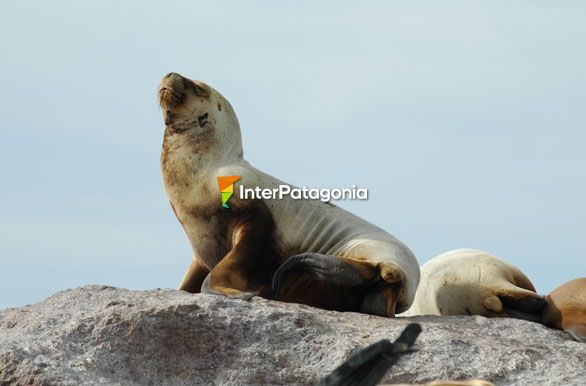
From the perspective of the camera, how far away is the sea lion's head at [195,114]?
812 centimetres

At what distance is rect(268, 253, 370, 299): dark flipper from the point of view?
24.5 feet

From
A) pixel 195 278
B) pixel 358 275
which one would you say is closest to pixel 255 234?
pixel 358 275

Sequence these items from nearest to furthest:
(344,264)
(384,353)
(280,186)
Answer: (384,353) < (344,264) < (280,186)

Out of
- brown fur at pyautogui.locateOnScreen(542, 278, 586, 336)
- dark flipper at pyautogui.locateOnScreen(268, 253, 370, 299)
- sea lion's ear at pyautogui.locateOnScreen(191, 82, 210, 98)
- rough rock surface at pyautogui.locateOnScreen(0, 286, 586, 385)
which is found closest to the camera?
rough rock surface at pyautogui.locateOnScreen(0, 286, 586, 385)

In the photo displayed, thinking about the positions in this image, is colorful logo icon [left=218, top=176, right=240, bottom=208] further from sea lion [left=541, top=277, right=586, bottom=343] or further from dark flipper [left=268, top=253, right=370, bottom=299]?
sea lion [left=541, top=277, right=586, bottom=343]

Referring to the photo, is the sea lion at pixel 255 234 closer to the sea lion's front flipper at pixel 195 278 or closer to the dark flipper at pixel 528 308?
Answer: the sea lion's front flipper at pixel 195 278

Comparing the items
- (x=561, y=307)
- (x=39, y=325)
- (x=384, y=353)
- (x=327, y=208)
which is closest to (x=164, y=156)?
(x=327, y=208)

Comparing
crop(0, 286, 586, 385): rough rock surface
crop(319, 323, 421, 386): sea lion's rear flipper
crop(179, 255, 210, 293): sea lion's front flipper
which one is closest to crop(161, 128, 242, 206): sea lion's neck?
crop(179, 255, 210, 293): sea lion's front flipper

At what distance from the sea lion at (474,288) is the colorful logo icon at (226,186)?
7.01ft

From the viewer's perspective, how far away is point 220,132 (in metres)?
8.30

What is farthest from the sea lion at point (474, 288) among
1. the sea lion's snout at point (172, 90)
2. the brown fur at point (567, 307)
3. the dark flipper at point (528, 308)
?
the sea lion's snout at point (172, 90)

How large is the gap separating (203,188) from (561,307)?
2748 millimetres

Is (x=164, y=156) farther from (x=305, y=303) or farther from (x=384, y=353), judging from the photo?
(x=384, y=353)

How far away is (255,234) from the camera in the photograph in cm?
778
